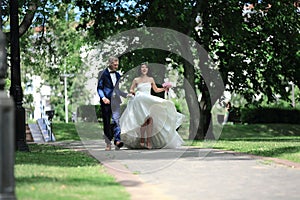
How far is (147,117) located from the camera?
15.8 m

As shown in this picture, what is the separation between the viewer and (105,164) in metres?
10.7

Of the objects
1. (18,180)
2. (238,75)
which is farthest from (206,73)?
(18,180)

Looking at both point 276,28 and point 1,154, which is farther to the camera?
point 276,28

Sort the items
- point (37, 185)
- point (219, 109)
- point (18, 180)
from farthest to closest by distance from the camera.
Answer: point (219, 109) → point (18, 180) → point (37, 185)

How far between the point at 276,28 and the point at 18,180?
21699 mm

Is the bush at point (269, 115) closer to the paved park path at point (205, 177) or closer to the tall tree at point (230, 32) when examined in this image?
the tall tree at point (230, 32)

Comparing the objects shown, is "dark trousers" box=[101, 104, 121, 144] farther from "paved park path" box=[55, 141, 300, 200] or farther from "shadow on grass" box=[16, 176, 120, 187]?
"shadow on grass" box=[16, 176, 120, 187]

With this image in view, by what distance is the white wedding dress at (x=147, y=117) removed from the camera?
15.9 m

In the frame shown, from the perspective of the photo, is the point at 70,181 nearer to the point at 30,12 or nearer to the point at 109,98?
the point at 109,98

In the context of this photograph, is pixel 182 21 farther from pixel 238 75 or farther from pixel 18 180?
pixel 18 180

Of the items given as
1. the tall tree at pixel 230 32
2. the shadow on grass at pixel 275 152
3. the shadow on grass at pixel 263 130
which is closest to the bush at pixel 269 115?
the shadow on grass at pixel 263 130

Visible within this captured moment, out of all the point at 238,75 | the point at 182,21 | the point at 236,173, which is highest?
the point at 182,21

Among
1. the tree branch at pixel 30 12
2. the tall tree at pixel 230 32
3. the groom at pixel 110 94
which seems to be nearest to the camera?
the groom at pixel 110 94

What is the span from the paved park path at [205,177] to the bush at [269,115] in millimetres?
28923
